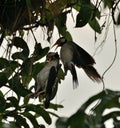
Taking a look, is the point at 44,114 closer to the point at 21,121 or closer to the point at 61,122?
the point at 21,121

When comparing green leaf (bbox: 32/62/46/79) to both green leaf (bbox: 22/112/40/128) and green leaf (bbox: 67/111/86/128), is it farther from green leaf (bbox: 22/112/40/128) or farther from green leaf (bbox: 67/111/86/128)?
green leaf (bbox: 67/111/86/128)

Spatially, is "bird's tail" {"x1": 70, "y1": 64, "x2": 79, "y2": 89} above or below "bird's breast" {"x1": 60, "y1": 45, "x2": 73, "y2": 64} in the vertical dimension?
below

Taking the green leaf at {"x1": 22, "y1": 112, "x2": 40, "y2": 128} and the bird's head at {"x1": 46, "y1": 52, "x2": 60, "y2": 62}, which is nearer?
the bird's head at {"x1": 46, "y1": 52, "x2": 60, "y2": 62}

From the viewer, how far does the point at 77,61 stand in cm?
95

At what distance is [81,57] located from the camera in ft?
3.10

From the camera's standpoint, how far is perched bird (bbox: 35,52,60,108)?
3.15 feet

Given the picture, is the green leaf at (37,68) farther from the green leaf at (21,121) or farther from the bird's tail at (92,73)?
the bird's tail at (92,73)

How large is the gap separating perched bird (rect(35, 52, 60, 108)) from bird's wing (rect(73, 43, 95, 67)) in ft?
0.17

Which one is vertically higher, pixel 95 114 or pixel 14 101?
pixel 95 114

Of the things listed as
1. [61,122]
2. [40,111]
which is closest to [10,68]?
[40,111]

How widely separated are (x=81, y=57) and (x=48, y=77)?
0.09 m

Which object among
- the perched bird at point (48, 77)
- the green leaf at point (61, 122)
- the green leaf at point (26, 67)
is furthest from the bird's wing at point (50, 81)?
the green leaf at point (61, 122)

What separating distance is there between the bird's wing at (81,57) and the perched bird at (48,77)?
0.05 meters

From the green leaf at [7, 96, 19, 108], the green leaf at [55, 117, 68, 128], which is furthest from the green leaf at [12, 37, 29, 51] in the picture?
the green leaf at [55, 117, 68, 128]
